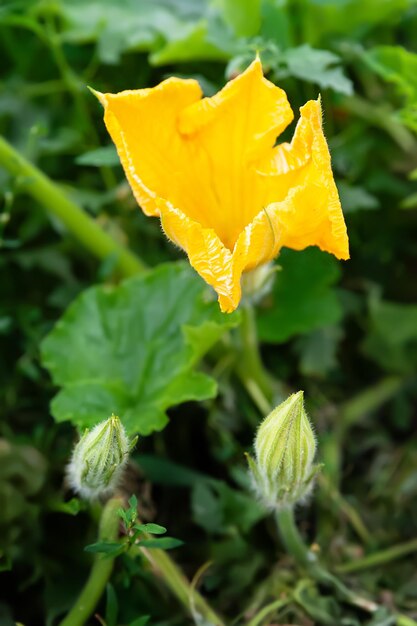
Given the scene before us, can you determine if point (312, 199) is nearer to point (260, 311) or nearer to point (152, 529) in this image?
A: point (152, 529)

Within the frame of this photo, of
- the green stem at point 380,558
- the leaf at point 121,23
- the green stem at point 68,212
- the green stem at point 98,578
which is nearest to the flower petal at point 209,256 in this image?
the green stem at point 98,578

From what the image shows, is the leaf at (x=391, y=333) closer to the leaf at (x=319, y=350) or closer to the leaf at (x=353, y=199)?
the leaf at (x=319, y=350)

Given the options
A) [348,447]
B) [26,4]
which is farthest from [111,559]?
[26,4]

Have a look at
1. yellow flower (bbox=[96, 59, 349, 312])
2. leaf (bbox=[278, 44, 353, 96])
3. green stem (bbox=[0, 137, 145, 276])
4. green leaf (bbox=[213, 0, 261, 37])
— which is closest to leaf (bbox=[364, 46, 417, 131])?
leaf (bbox=[278, 44, 353, 96])

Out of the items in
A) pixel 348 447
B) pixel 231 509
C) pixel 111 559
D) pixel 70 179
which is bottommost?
pixel 348 447

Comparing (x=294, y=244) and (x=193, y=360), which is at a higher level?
(x=294, y=244)

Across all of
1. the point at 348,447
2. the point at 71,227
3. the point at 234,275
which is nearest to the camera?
the point at 234,275

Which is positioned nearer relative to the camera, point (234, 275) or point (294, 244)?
point (234, 275)

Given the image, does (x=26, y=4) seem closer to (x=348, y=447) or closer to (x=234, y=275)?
(x=234, y=275)
